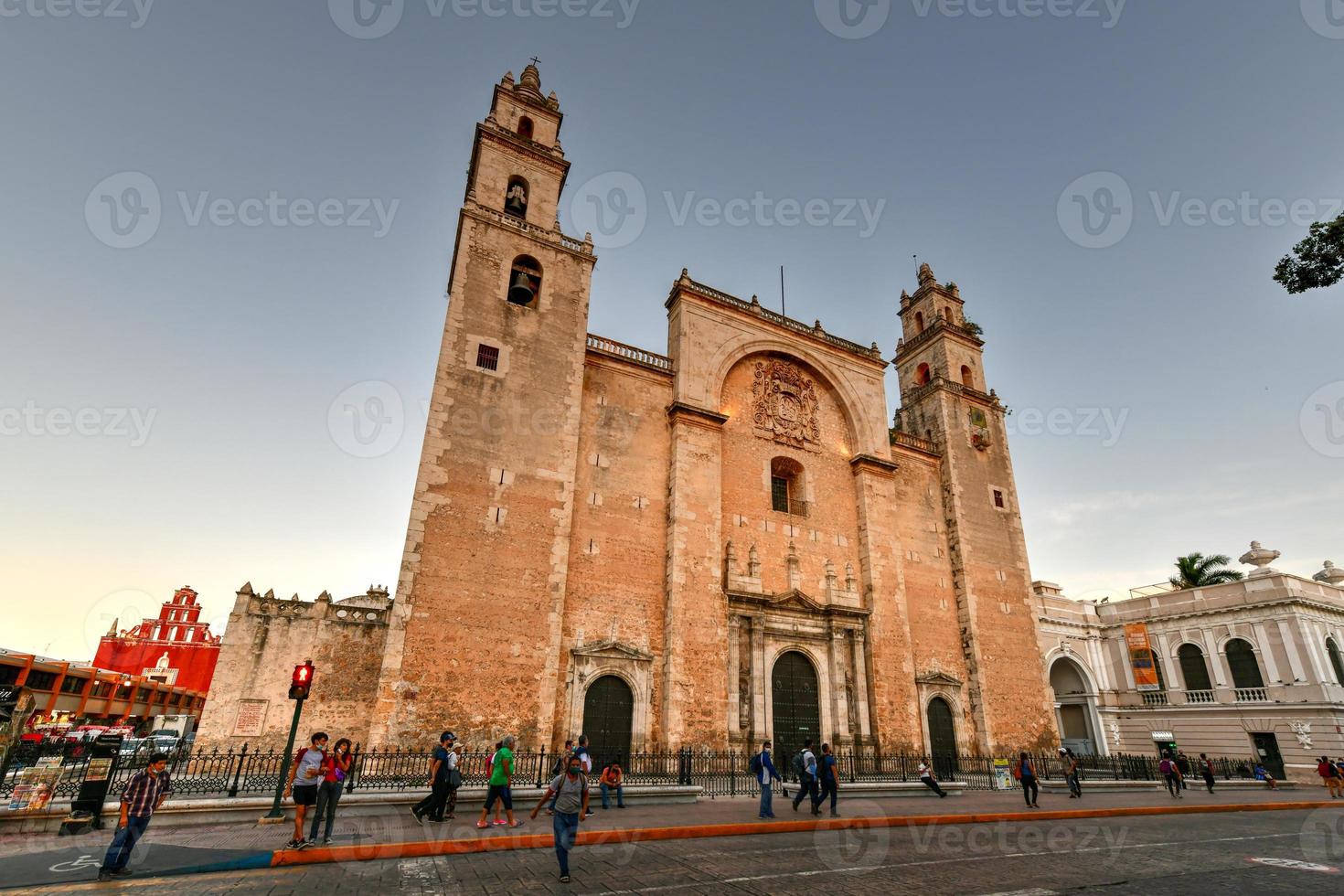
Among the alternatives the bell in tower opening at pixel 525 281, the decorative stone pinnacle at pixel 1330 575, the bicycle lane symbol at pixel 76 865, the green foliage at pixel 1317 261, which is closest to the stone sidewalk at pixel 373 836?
the bicycle lane symbol at pixel 76 865

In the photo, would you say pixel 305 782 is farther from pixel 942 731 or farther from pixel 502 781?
pixel 942 731

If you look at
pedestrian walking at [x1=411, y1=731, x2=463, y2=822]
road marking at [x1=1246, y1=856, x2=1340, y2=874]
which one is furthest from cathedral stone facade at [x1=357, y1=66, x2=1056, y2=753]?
road marking at [x1=1246, y1=856, x2=1340, y2=874]

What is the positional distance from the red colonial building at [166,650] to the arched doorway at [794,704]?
55349 millimetres

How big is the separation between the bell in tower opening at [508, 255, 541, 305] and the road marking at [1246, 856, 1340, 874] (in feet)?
67.6

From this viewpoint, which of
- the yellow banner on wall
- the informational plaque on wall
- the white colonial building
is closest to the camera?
the informational plaque on wall

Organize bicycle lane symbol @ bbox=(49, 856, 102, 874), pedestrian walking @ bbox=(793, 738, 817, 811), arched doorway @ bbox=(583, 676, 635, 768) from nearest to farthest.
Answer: bicycle lane symbol @ bbox=(49, 856, 102, 874), pedestrian walking @ bbox=(793, 738, 817, 811), arched doorway @ bbox=(583, 676, 635, 768)

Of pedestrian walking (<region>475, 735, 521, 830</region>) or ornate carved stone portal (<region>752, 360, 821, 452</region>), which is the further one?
ornate carved stone portal (<region>752, 360, 821, 452</region>)

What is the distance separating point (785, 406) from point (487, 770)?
16530 mm

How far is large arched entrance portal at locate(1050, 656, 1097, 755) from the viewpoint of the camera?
29766mm

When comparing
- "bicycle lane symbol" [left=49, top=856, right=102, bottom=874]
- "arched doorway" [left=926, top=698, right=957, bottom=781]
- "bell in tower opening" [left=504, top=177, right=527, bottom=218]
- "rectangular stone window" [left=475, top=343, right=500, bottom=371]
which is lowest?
"bicycle lane symbol" [left=49, top=856, right=102, bottom=874]

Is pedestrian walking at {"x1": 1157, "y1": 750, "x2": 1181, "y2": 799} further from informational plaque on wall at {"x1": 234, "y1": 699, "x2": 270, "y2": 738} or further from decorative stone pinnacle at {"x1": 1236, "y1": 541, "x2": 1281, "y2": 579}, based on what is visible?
→ informational plaque on wall at {"x1": 234, "y1": 699, "x2": 270, "y2": 738}

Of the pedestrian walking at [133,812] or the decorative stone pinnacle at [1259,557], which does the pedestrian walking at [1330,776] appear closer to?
the decorative stone pinnacle at [1259,557]

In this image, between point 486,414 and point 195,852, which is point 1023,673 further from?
point 195,852

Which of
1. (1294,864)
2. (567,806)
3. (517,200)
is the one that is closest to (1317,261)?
(1294,864)
